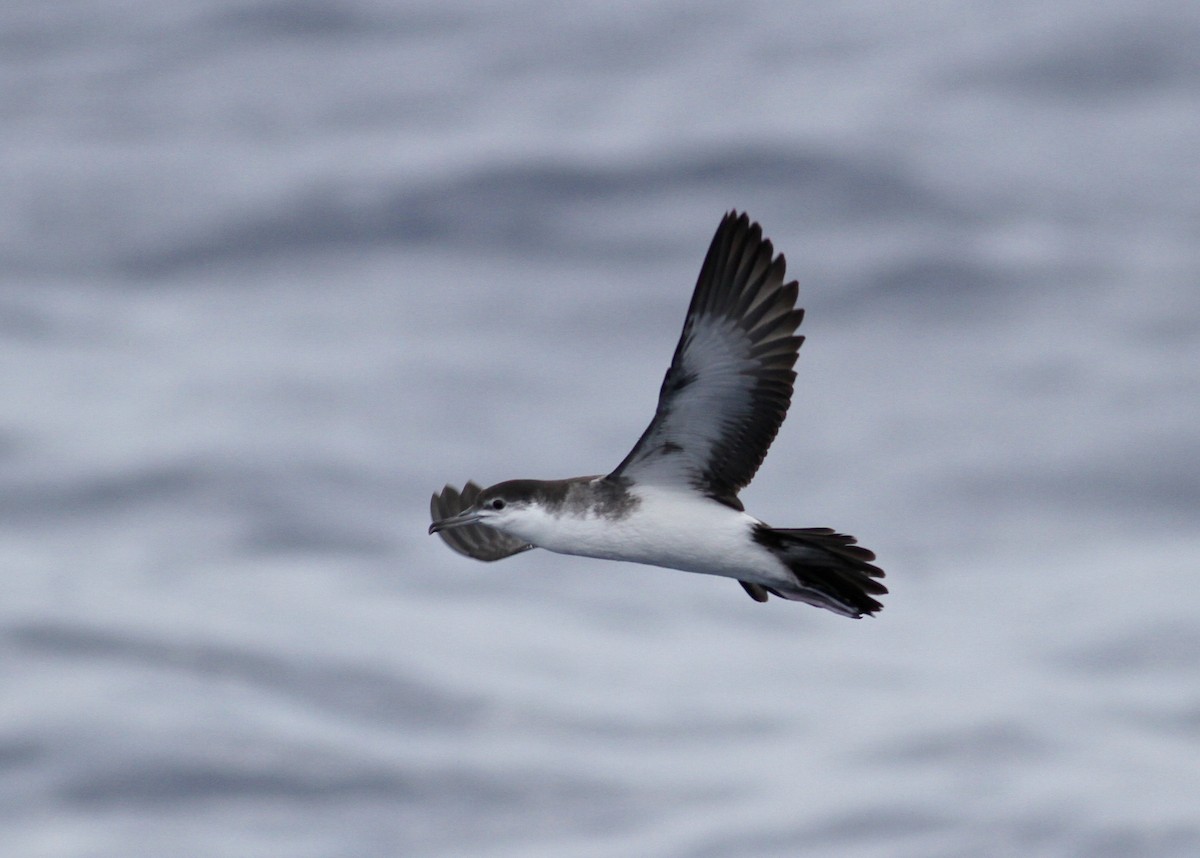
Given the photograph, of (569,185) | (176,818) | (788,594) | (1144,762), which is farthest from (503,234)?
(788,594)

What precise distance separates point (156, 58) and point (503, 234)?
425 inches

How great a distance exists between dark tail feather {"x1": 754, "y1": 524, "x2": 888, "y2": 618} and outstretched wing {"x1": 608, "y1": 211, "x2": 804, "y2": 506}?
44 centimetres

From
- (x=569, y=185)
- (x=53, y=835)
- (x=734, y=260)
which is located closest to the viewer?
(x=734, y=260)

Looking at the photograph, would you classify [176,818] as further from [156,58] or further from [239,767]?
[156,58]

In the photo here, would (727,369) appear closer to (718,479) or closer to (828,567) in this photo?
(718,479)

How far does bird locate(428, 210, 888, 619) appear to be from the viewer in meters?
10.0

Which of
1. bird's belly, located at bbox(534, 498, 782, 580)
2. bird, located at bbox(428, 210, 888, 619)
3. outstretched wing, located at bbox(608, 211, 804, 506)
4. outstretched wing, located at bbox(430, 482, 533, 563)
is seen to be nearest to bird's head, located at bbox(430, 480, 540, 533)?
bird, located at bbox(428, 210, 888, 619)

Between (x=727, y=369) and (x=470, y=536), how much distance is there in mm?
2763

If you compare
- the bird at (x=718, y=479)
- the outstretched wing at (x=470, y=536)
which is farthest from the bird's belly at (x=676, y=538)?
the outstretched wing at (x=470, y=536)

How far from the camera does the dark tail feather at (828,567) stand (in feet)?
33.2

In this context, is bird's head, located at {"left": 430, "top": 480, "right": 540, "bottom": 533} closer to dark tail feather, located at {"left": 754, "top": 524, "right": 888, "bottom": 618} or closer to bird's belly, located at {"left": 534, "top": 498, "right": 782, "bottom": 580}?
bird's belly, located at {"left": 534, "top": 498, "right": 782, "bottom": 580}

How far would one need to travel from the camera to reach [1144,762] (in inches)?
1478

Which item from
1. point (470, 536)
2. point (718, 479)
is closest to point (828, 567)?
point (718, 479)

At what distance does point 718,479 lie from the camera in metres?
10.4
